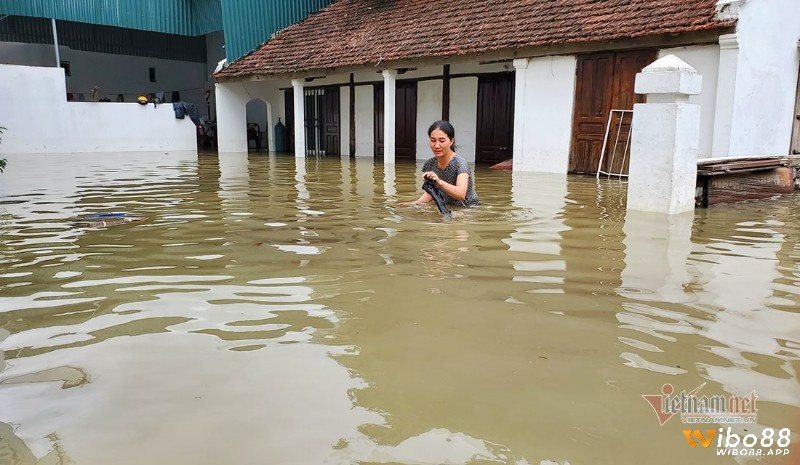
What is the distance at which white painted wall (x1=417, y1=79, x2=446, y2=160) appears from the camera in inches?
711

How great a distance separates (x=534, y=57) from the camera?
13406 mm

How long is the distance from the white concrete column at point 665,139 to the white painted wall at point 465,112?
32.6ft

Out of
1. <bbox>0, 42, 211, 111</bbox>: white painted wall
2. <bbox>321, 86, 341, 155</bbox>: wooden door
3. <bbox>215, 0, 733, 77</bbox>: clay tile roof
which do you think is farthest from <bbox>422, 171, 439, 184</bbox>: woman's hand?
<bbox>0, 42, 211, 111</bbox>: white painted wall

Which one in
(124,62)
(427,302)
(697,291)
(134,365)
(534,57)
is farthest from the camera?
(124,62)

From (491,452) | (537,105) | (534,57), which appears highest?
(534,57)

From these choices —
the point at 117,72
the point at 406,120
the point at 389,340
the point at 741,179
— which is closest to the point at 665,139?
the point at 741,179

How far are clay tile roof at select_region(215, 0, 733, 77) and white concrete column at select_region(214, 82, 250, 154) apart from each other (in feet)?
3.28

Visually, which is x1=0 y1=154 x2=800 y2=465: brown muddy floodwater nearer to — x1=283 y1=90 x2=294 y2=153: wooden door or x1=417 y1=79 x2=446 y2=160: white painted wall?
x1=417 y1=79 x2=446 y2=160: white painted wall

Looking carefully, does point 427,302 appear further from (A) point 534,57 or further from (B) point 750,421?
(A) point 534,57

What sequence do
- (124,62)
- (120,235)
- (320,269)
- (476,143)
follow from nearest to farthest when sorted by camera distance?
(320,269), (120,235), (476,143), (124,62)

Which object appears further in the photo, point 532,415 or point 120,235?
point 120,235

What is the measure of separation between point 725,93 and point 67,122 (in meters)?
19.2

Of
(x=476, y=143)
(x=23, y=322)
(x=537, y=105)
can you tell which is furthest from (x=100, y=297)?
(x=476, y=143)

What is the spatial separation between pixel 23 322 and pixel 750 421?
11.4 feet
